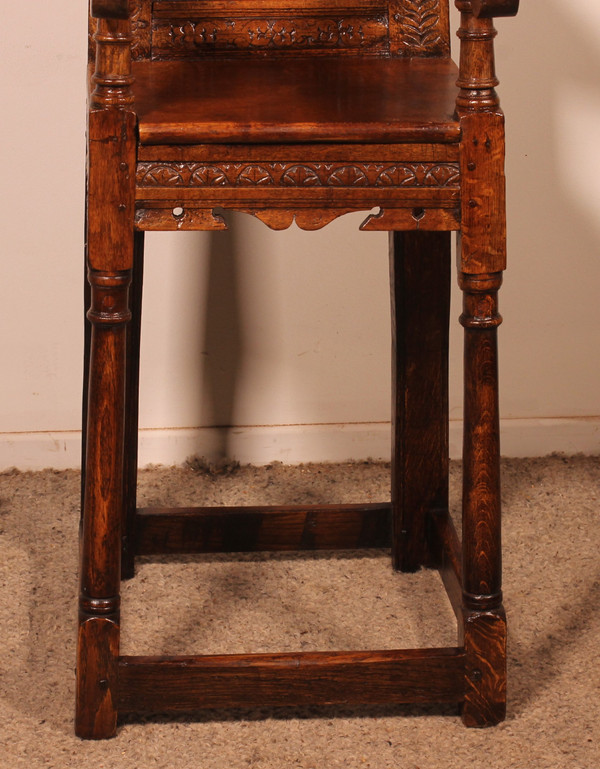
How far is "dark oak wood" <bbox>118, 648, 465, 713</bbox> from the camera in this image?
4.20ft

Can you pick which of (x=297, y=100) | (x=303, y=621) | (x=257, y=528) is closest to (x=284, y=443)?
(x=257, y=528)

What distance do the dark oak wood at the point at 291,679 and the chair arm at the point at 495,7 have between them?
66 centimetres

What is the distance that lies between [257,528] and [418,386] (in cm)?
30

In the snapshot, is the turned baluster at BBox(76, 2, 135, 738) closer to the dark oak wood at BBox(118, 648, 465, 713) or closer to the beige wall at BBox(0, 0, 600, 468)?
the dark oak wood at BBox(118, 648, 465, 713)

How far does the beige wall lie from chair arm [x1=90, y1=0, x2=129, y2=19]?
730mm

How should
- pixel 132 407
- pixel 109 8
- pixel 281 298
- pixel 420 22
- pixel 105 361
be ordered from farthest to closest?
pixel 281 298, pixel 132 407, pixel 420 22, pixel 105 361, pixel 109 8

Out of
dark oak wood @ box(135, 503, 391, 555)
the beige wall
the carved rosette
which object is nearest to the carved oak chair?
the carved rosette

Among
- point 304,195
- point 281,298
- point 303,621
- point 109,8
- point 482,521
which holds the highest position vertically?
point 109,8

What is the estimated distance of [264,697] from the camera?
130 centimetres

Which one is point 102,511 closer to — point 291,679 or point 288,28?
point 291,679

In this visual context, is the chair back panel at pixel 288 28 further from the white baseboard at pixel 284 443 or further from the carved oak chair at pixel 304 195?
the white baseboard at pixel 284 443

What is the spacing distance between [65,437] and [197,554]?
397mm

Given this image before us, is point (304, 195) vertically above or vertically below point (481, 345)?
above

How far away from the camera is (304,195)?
119cm
